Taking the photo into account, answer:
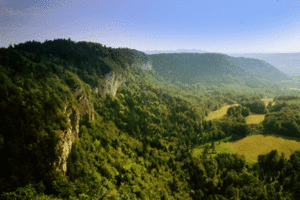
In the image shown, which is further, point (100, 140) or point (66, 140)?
point (100, 140)

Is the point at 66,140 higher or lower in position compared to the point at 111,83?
lower

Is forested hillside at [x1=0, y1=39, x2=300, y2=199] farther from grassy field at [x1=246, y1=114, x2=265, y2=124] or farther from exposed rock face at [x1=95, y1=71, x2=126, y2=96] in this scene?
grassy field at [x1=246, y1=114, x2=265, y2=124]

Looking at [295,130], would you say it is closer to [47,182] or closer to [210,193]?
[210,193]

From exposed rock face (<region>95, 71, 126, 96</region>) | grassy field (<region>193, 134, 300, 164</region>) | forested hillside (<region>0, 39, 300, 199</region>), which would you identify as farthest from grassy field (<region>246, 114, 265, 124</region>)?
Result: exposed rock face (<region>95, 71, 126, 96</region>)

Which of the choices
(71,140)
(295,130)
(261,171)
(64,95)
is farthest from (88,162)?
(295,130)

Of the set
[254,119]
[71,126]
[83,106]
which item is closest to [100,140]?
[83,106]

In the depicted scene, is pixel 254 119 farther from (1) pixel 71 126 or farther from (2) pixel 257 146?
(1) pixel 71 126

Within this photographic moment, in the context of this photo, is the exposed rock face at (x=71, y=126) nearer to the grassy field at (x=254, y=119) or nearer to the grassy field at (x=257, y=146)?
the grassy field at (x=257, y=146)
